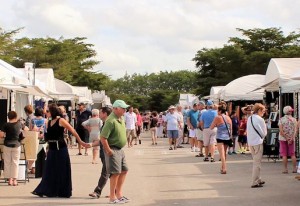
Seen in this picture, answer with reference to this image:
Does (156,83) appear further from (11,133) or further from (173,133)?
(11,133)

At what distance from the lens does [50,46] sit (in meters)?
62.9

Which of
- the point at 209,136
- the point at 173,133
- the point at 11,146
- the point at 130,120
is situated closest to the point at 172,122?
the point at 173,133

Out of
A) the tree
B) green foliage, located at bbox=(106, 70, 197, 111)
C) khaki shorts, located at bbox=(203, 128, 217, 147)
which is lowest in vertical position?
khaki shorts, located at bbox=(203, 128, 217, 147)

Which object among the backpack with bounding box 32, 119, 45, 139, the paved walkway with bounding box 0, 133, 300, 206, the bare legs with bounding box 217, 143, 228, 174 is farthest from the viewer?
the backpack with bounding box 32, 119, 45, 139

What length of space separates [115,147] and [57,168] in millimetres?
1496

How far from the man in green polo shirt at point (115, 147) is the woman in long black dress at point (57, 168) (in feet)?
3.50

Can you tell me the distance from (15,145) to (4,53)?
Answer: 31251 millimetres

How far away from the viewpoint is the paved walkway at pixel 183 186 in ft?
38.5

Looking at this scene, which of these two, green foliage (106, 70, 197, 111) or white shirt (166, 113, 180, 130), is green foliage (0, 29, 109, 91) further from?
green foliage (106, 70, 197, 111)

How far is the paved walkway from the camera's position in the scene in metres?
11.7

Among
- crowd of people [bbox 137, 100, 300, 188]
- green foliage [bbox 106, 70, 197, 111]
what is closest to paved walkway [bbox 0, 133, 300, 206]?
crowd of people [bbox 137, 100, 300, 188]

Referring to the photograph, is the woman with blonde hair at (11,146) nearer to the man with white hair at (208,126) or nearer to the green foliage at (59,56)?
the man with white hair at (208,126)

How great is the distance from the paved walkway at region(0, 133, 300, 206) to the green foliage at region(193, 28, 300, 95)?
1472 inches

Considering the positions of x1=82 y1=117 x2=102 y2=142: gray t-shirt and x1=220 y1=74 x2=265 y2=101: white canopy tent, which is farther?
x1=220 y1=74 x2=265 y2=101: white canopy tent
